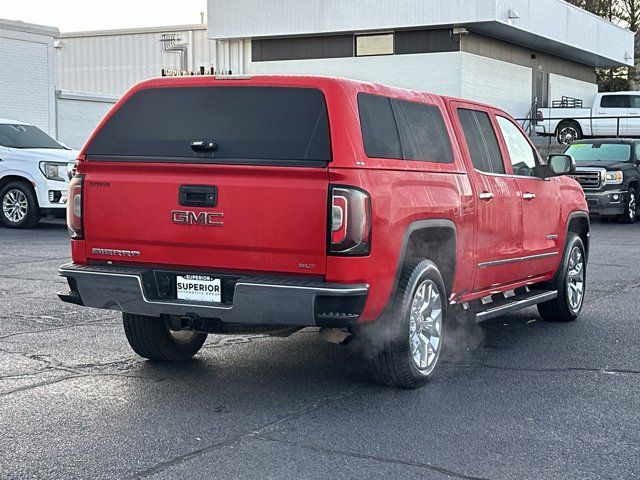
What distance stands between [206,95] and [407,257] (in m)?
1.63

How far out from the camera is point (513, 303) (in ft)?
27.3

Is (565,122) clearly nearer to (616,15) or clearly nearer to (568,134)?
(568,134)

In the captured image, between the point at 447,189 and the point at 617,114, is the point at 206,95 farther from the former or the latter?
the point at 617,114

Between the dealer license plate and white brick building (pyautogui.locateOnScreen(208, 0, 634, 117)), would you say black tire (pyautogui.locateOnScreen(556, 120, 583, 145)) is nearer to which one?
white brick building (pyautogui.locateOnScreen(208, 0, 634, 117))

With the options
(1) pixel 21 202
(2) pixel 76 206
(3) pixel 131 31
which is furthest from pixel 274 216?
(3) pixel 131 31

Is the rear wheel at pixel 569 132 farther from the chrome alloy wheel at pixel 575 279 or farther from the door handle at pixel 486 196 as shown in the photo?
the door handle at pixel 486 196

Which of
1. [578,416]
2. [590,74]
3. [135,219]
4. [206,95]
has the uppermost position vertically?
[590,74]

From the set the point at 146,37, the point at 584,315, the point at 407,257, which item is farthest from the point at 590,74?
the point at 407,257

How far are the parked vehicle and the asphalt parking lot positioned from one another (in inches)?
573

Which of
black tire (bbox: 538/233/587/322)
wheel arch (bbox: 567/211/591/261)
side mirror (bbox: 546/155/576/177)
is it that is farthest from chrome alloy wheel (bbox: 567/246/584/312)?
side mirror (bbox: 546/155/576/177)

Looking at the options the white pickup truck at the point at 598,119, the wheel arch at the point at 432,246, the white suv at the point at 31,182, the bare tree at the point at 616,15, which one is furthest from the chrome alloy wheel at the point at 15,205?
the bare tree at the point at 616,15

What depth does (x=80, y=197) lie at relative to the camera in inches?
264

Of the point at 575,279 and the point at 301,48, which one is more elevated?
the point at 301,48

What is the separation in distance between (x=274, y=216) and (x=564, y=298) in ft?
14.0
